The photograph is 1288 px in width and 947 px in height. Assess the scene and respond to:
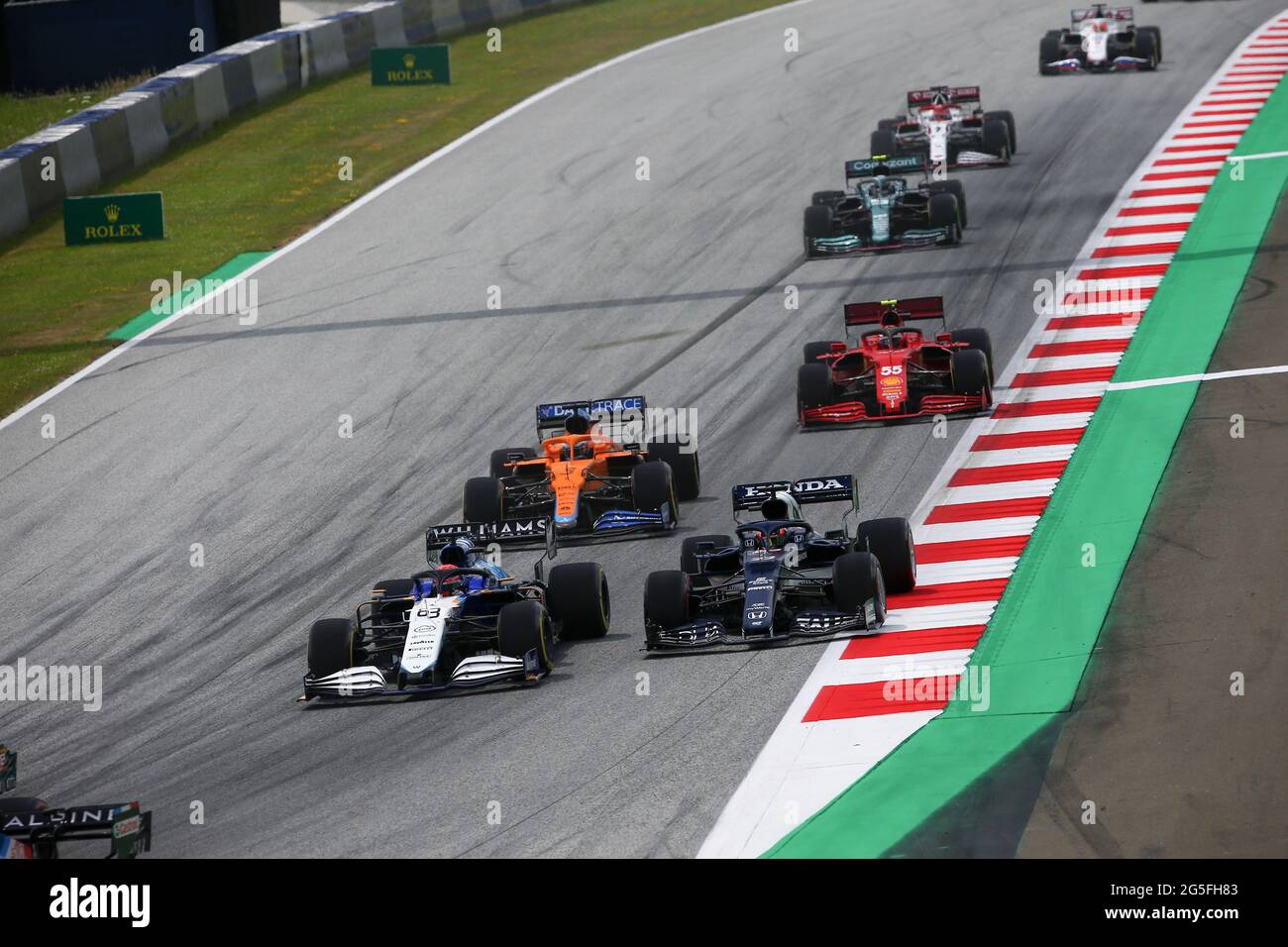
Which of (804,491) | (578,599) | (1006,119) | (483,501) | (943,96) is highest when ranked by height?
(943,96)

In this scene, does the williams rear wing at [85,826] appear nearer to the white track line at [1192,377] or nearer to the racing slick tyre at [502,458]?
the racing slick tyre at [502,458]

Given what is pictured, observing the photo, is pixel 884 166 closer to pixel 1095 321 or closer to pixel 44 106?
pixel 1095 321

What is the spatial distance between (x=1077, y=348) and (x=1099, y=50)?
15.6m

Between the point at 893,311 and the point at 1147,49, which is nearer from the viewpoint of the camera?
the point at 893,311

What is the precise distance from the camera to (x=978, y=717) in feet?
40.3

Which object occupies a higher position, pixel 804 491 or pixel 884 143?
pixel 884 143

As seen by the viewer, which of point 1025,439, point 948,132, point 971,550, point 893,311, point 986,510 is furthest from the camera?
point 948,132

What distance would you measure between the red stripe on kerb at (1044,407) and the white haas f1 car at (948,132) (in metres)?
10.7

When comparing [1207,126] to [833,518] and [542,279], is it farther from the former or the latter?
[833,518]

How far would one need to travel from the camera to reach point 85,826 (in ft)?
33.8

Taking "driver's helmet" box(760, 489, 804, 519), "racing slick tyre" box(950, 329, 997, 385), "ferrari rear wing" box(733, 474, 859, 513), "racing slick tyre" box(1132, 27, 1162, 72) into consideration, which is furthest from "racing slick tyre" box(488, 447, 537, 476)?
"racing slick tyre" box(1132, 27, 1162, 72)

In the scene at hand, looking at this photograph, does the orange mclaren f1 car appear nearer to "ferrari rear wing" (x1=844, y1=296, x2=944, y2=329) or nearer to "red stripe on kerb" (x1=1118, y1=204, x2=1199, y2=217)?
"ferrari rear wing" (x1=844, y1=296, x2=944, y2=329)

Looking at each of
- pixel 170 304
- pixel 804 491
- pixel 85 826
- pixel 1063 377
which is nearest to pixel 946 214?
pixel 1063 377

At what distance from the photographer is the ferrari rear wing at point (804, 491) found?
1611cm
